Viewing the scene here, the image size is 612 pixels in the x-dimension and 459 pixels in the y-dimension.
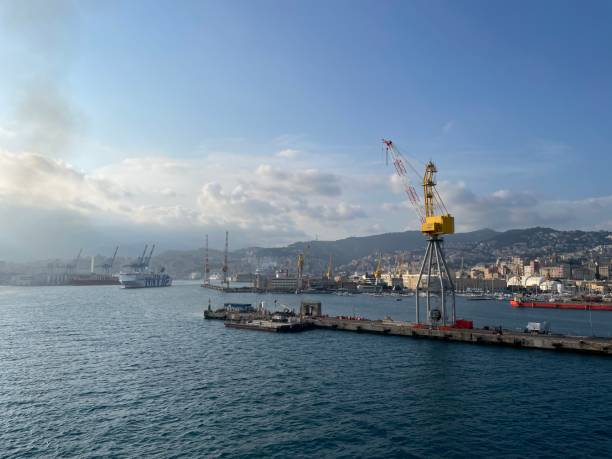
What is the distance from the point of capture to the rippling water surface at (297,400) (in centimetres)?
2466

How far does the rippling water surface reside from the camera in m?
24.7

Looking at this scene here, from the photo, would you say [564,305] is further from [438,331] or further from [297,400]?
[297,400]

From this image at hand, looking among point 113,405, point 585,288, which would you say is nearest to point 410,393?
point 113,405

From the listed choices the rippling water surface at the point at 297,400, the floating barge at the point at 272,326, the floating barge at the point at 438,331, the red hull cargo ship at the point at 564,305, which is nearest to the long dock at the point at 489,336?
the floating barge at the point at 438,331

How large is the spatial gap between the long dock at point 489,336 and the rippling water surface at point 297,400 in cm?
265

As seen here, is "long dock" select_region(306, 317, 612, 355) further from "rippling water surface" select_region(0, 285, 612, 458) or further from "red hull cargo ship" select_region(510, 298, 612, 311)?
"red hull cargo ship" select_region(510, 298, 612, 311)

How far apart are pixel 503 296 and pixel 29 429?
195766mm

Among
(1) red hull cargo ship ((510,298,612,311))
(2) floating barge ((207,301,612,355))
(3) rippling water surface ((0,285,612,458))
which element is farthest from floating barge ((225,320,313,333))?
(1) red hull cargo ship ((510,298,612,311))

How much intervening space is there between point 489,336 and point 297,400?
122ft

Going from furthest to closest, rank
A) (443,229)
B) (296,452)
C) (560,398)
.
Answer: (443,229) < (560,398) < (296,452)

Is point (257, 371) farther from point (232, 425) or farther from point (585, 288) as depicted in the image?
point (585, 288)

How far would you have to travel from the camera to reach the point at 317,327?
253ft

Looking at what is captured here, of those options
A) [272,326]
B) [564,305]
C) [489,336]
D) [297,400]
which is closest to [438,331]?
[489,336]

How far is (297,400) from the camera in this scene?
32625mm
